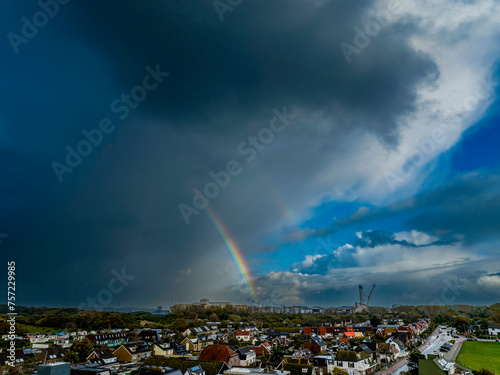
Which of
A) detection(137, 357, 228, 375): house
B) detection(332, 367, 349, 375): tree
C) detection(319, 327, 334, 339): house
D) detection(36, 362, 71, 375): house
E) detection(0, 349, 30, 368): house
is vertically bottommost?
detection(319, 327, 334, 339): house

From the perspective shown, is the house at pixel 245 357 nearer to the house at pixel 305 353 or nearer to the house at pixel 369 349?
the house at pixel 305 353

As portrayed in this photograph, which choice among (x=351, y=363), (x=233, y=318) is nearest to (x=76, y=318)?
(x=233, y=318)

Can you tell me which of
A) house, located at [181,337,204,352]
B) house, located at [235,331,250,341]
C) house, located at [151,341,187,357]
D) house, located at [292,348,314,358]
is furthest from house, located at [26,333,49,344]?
house, located at [292,348,314,358]

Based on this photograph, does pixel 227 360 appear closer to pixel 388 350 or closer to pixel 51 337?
pixel 388 350

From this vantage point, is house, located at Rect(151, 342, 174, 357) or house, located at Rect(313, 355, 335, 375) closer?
house, located at Rect(313, 355, 335, 375)

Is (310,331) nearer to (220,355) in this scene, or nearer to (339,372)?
(220,355)

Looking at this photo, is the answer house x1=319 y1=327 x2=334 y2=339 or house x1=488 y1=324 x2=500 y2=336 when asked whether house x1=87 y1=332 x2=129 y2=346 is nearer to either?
house x1=319 y1=327 x2=334 y2=339
